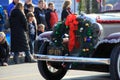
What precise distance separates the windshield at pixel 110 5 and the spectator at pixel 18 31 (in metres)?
3.72

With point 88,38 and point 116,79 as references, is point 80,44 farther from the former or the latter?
point 116,79

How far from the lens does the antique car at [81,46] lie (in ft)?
28.4

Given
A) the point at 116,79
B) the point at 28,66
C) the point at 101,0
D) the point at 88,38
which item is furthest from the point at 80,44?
A: the point at 28,66

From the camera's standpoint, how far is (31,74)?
37.7ft

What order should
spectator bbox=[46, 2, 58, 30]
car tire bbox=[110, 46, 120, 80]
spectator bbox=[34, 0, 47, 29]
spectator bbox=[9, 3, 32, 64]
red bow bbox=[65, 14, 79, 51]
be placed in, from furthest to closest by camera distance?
1. spectator bbox=[46, 2, 58, 30]
2. spectator bbox=[34, 0, 47, 29]
3. spectator bbox=[9, 3, 32, 64]
4. red bow bbox=[65, 14, 79, 51]
5. car tire bbox=[110, 46, 120, 80]

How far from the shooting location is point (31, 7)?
15281 mm

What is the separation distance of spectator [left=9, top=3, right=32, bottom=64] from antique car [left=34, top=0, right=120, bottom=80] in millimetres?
4201

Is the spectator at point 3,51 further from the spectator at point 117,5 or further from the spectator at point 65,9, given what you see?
the spectator at point 117,5

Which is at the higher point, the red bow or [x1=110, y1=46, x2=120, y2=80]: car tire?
the red bow

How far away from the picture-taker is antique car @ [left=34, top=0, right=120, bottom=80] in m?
8.66

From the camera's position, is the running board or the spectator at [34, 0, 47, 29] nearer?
the running board

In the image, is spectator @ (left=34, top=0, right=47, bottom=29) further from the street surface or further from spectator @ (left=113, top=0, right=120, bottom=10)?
spectator @ (left=113, top=0, right=120, bottom=10)

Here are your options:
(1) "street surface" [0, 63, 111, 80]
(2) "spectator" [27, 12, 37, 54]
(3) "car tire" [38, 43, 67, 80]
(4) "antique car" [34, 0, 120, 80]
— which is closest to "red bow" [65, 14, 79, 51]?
(4) "antique car" [34, 0, 120, 80]

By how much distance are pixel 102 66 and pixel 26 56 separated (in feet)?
19.4
